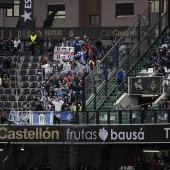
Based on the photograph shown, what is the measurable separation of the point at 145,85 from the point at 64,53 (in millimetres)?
8069

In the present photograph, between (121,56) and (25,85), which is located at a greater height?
(121,56)

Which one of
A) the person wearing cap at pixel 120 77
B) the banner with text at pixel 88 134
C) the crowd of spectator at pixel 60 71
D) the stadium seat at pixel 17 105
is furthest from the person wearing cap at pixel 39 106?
the person wearing cap at pixel 120 77

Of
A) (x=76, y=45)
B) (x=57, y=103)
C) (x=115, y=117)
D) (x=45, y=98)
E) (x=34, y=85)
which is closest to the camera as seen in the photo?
(x=115, y=117)

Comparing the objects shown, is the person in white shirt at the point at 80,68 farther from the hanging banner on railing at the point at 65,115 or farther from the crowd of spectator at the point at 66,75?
the hanging banner on railing at the point at 65,115

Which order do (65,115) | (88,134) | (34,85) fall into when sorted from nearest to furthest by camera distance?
(88,134) → (65,115) → (34,85)

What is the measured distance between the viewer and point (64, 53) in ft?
205

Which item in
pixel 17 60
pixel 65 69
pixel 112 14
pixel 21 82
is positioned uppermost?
pixel 112 14

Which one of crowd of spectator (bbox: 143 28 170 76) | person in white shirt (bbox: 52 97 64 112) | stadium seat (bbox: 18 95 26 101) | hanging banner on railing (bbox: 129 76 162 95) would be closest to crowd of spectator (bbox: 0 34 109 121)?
person in white shirt (bbox: 52 97 64 112)

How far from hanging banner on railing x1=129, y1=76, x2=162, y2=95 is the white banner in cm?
651

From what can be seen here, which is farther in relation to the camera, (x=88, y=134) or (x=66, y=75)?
(x=66, y=75)

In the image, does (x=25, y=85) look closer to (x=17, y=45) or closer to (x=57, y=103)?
(x=17, y=45)

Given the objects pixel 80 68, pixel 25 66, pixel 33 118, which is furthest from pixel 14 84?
pixel 33 118

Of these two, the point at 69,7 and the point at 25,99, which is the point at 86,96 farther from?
the point at 69,7

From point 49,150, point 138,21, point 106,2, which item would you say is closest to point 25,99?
point 49,150
